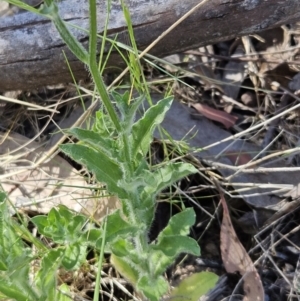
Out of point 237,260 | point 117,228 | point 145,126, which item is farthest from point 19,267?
point 237,260

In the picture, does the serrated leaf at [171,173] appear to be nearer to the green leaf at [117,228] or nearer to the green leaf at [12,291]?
the green leaf at [117,228]

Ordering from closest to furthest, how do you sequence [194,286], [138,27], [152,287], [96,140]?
[96,140], [152,287], [194,286], [138,27]

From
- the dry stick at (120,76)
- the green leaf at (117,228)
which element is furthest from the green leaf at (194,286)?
the dry stick at (120,76)

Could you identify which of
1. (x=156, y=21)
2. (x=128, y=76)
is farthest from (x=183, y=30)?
(x=128, y=76)

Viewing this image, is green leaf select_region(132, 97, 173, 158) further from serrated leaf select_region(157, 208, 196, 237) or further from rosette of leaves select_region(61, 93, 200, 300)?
serrated leaf select_region(157, 208, 196, 237)

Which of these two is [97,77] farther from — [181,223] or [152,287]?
[152,287]

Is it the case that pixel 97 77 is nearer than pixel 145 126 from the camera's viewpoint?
Yes

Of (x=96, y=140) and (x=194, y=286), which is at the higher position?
(x=96, y=140)
